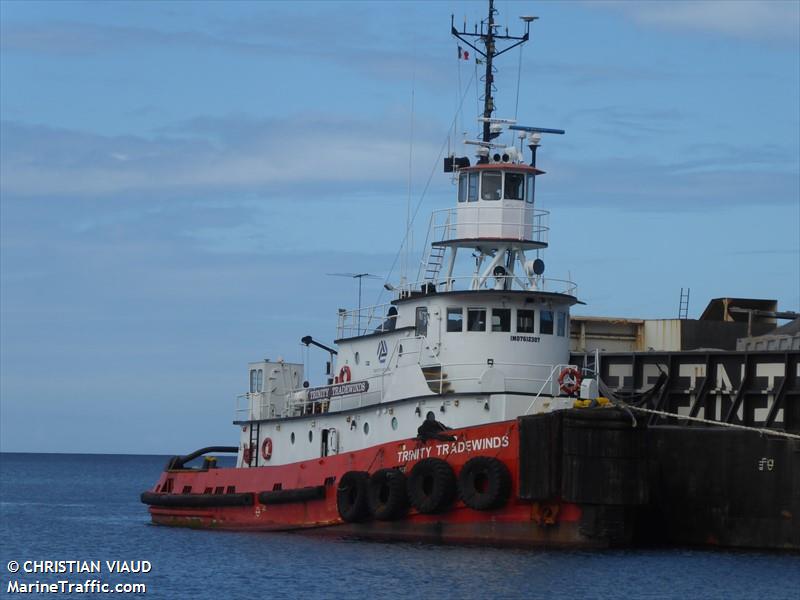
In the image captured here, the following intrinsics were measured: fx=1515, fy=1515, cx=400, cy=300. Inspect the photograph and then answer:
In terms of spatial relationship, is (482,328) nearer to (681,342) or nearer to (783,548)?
(783,548)

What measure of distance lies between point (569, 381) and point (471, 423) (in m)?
1.98

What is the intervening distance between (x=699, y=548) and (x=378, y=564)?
6.55 meters

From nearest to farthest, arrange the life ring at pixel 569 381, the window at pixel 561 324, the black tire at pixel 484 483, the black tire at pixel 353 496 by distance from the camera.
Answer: the black tire at pixel 484 483, the life ring at pixel 569 381, the black tire at pixel 353 496, the window at pixel 561 324

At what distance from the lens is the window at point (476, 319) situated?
29.1m

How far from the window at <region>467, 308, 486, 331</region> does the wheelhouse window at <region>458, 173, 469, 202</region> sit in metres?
2.52

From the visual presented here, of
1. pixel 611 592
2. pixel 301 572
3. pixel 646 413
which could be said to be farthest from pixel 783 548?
pixel 301 572

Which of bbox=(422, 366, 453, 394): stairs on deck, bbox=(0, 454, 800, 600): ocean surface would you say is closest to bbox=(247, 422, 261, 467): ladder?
bbox=(0, 454, 800, 600): ocean surface

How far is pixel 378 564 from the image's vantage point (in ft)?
84.3

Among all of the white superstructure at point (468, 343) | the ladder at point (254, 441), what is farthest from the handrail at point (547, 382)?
the ladder at point (254, 441)

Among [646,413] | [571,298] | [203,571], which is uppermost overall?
[571,298]

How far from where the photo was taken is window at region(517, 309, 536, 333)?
2916 centimetres

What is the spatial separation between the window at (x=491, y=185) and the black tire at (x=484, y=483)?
5.87m

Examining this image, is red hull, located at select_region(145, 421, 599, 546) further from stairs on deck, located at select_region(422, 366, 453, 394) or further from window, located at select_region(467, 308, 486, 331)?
window, located at select_region(467, 308, 486, 331)

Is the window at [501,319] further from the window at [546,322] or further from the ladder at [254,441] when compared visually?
the ladder at [254,441]
